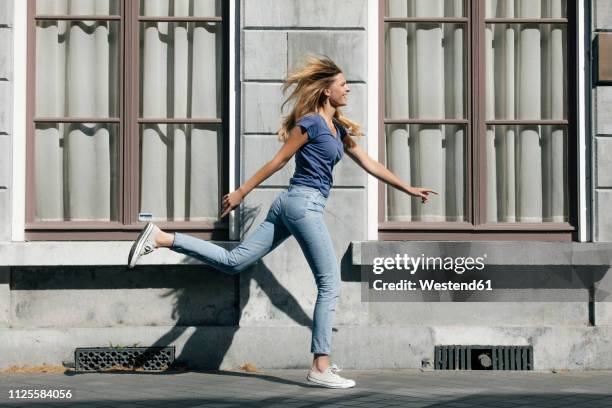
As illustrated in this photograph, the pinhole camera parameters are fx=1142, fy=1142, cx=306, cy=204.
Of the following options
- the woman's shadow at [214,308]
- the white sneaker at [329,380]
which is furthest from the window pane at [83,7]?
the white sneaker at [329,380]

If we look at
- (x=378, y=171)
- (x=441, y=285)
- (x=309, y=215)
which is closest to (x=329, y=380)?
(x=309, y=215)

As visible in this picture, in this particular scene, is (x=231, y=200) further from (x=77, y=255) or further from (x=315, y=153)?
(x=77, y=255)

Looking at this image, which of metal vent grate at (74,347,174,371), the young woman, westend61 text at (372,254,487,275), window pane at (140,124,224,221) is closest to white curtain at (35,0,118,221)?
window pane at (140,124,224,221)

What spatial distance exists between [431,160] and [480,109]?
58 centimetres

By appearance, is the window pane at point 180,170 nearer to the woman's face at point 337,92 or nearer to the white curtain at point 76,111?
the white curtain at point 76,111

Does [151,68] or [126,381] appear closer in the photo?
[126,381]

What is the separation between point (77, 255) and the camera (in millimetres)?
8945

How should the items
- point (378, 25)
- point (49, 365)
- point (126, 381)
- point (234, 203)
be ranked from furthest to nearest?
point (378, 25), point (49, 365), point (126, 381), point (234, 203)

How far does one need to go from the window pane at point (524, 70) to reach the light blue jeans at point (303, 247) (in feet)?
7.73

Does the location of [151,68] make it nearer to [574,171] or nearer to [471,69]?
[471,69]

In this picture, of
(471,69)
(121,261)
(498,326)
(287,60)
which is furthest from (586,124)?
(121,261)

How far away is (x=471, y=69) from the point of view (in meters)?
9.48

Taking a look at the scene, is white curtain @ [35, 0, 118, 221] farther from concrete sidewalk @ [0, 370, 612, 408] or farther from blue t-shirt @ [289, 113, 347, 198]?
blue t-shirt @ [289, 113, 347, 198]

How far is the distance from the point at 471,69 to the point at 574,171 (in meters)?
1.20
